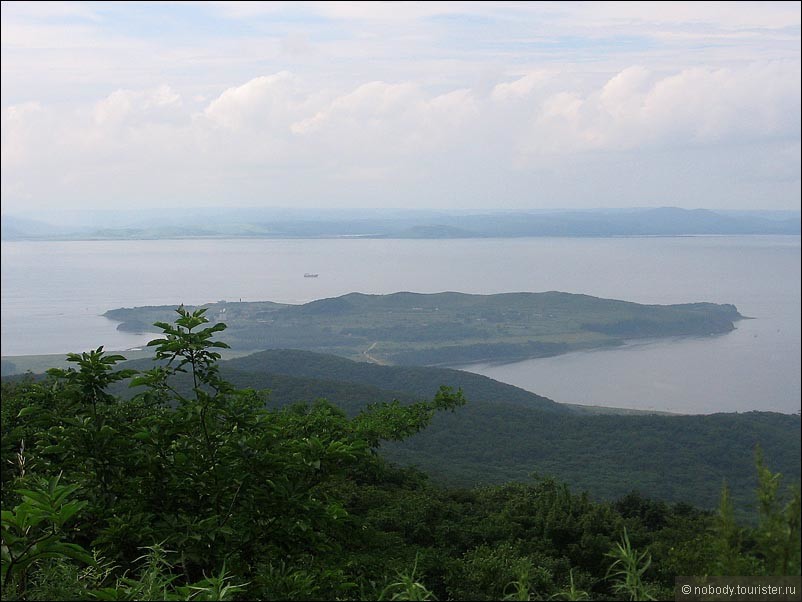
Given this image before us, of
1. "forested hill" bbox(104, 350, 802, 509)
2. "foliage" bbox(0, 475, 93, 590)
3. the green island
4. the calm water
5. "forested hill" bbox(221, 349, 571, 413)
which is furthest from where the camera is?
the green island

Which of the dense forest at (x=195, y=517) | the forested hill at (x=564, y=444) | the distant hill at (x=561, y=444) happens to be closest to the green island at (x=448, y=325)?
the distant hill at (x=561, y=444)

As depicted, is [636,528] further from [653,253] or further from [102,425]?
[653,253]

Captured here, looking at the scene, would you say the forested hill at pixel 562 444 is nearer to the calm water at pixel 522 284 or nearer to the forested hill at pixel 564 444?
the forested hill at pixel 564 444

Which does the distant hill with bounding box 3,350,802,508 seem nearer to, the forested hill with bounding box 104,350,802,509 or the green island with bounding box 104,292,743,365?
the forested hill with bounding box 104,350,802,509

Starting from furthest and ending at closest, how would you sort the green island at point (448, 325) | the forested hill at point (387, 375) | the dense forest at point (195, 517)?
the green island at point (448, 325)
the forested hill at point (387, 375)
the dense forest at point (195, 517)

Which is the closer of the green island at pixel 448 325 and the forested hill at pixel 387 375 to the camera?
the forested hill at pixel 387 375

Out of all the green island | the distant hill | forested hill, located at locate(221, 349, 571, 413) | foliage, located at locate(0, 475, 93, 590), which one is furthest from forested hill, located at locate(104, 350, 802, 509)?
the green island

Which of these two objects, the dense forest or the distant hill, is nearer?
the dense forest

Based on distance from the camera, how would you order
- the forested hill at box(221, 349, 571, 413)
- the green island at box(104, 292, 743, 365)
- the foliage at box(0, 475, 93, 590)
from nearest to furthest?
the foliage at box(0, 475, 93, 590) < the forested hill at box(221, 349, 571, 413) < the green island at box(104, 292, 743, 365)
